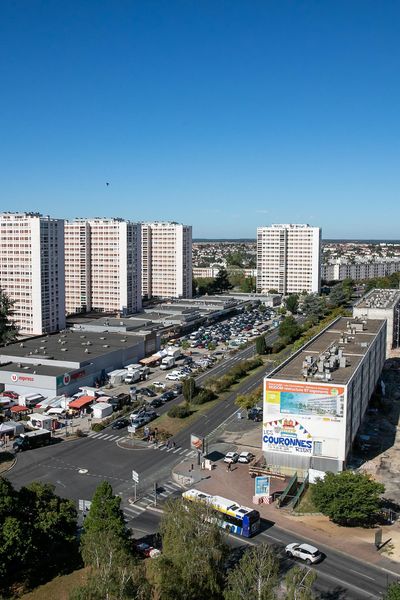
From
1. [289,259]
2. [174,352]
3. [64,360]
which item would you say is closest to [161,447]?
[64,360]

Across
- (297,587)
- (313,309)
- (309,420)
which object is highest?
(309,420)

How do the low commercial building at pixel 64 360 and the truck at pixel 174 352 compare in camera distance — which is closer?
the low commercial building at pixel 64 360

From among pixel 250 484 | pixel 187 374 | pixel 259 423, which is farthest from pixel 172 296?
pixel 250 484

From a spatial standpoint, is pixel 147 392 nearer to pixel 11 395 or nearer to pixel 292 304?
pixel 11 395

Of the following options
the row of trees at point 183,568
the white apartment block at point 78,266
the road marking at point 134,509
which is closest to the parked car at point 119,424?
the road marking at point 134,509

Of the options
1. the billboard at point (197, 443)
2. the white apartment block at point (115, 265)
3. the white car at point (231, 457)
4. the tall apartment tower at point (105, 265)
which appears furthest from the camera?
the tall apartment tower at point (105, 265)

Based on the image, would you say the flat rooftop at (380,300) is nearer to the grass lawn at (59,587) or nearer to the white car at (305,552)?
the white car at (305,552)

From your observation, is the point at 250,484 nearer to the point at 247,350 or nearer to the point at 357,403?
the point at 357,403
